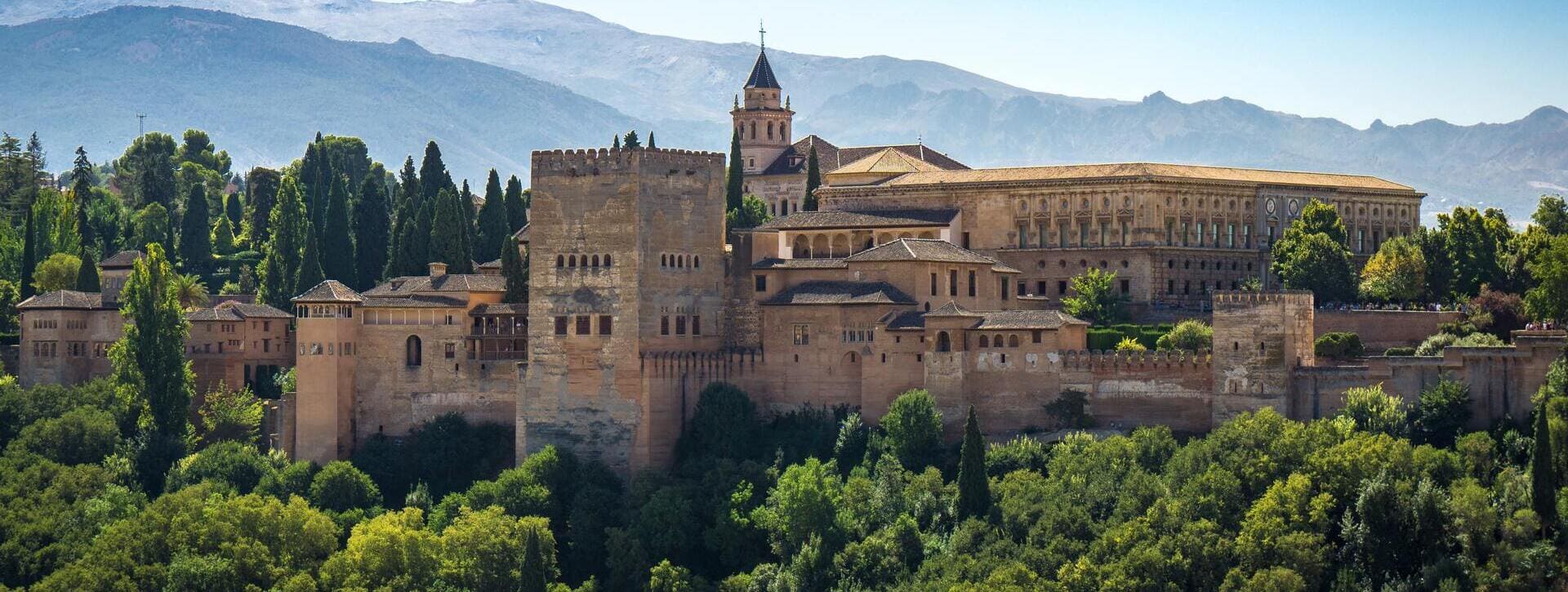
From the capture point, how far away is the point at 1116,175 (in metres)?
75.5

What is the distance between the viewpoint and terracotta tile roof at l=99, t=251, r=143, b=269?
77.9 meters

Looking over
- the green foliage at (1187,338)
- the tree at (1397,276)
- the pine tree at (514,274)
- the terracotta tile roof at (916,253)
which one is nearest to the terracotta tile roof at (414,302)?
the pine tree at (514,274)

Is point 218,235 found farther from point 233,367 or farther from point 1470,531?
point 1470,531

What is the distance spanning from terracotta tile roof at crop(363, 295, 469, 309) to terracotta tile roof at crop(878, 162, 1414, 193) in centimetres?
1610

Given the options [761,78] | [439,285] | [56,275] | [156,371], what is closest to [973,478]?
[439,285]

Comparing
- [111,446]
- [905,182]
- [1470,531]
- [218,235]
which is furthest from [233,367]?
[1470,531]

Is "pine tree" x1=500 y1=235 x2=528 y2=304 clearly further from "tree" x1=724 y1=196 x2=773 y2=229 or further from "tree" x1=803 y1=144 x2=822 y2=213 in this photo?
"tree" x1=803 y1=144 x2=822 y2=213

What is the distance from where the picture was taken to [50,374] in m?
73.4

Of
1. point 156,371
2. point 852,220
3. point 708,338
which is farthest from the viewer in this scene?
point 852,220

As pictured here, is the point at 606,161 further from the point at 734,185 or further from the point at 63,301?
the point at 63,301

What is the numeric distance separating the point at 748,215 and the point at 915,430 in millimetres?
20650

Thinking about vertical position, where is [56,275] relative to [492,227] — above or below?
below

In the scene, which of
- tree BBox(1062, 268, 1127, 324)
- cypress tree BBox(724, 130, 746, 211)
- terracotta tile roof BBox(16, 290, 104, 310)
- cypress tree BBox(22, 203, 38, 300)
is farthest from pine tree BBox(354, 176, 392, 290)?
tree BBox(1062, 268, 1127, 324)

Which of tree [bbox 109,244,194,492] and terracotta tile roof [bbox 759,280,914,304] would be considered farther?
tree [bbox 109,244,194,492]
